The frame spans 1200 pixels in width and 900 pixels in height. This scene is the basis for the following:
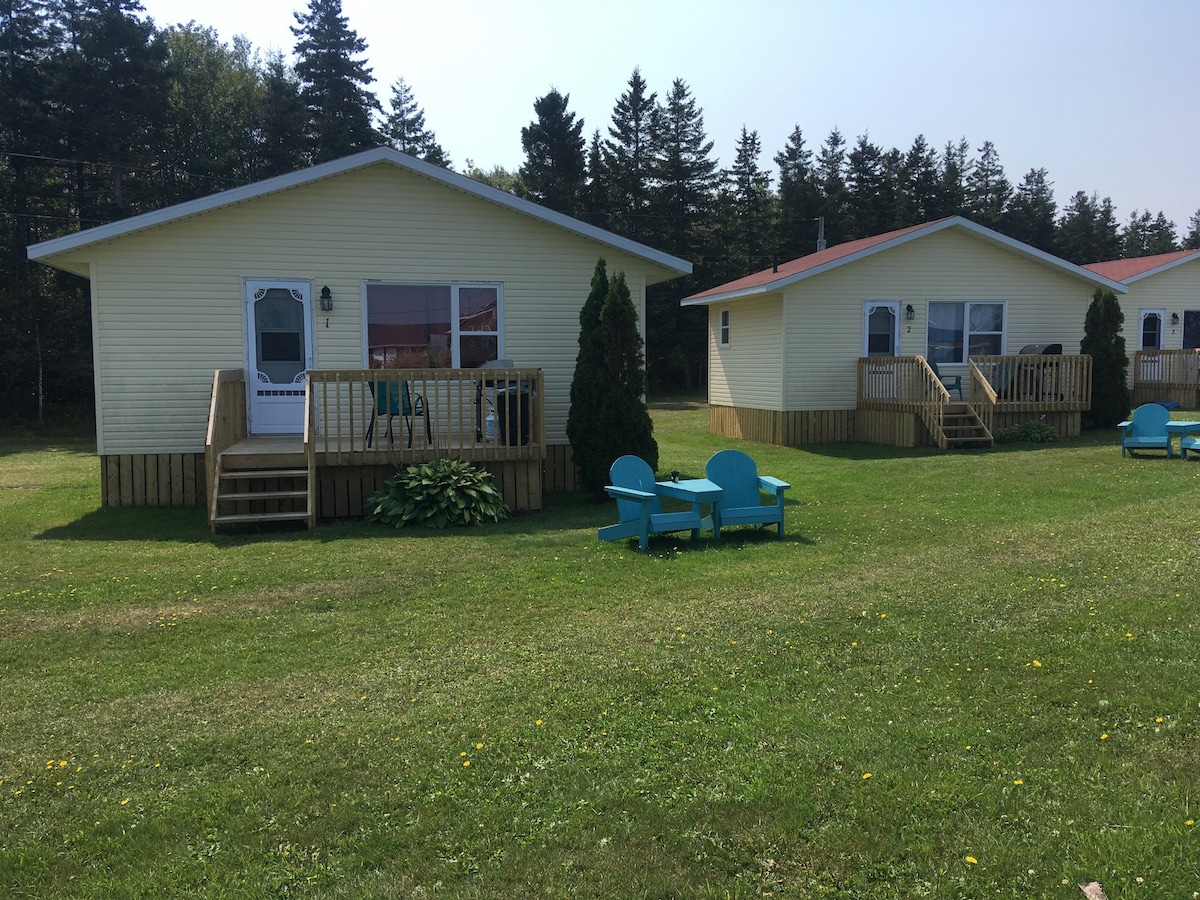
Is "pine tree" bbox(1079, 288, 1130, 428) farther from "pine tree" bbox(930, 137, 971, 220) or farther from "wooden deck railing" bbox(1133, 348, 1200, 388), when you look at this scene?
"pine tree" bbox(930, 137, 971, 220)

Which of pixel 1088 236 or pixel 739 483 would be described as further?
pixel 1088 236

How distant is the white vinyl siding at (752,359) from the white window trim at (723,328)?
49mm

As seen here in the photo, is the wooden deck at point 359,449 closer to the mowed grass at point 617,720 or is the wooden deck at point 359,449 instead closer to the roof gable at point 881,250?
the mowed grass at point 617,720

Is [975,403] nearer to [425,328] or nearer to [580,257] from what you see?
[580,257]

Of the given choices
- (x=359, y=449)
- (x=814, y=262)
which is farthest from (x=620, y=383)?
(x=814, y=262)

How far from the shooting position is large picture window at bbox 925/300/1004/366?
1938 centimetres

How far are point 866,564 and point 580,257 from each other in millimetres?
7290

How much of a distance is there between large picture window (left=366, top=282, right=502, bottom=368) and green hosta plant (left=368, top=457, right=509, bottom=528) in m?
2.54

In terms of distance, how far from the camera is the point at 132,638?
6.09 meters

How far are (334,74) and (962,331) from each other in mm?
29004

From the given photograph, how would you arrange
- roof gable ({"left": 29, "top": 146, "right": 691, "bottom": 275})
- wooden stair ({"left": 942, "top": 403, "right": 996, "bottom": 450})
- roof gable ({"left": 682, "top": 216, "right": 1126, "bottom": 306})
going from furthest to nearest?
roof gable ({"left": 682, "top": 216, "right": 1126, "bottom": 306}) → wooden stair ({"left": 942, "top": 403, "right": 996, "bottom": 450}) → roof gable ({"left": 29, "top": 146, "right": 691, "bottom": 275})

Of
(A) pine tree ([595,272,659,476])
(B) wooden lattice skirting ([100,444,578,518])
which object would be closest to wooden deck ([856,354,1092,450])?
(A) pine tree ([595,272,659,476])

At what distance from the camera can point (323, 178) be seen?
40.9 ft

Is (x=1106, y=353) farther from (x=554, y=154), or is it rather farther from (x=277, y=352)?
(x=554, y=154)
